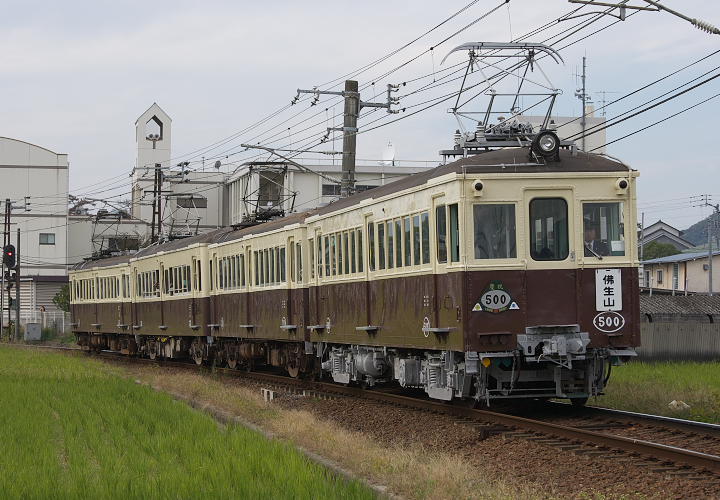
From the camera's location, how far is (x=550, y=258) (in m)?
14.7

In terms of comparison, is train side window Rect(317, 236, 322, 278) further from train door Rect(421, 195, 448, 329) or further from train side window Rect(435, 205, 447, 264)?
train side window Rect(435, 205, 447, 264)

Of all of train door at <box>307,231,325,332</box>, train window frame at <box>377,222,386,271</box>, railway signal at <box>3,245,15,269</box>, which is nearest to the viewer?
train window frame at <box>377,222,386,271</box>

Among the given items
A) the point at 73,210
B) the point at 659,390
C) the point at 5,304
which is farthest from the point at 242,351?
the point at 73,210

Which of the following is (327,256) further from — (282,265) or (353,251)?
(282,265)

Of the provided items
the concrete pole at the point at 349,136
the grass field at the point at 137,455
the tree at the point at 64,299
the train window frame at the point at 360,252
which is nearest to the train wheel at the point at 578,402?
the train window frame at the point at 360,252

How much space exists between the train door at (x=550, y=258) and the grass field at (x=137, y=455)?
13.0 feet

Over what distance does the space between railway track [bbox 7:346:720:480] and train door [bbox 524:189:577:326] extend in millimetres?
1274

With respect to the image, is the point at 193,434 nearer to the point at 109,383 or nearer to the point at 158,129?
the point at 109,383

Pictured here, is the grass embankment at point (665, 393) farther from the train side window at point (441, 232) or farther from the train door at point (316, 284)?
the train door at point (316, 284)

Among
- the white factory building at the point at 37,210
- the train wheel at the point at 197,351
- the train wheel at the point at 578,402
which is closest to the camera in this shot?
the train wheel at the point at 578,402

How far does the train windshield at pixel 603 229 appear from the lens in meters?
14.7

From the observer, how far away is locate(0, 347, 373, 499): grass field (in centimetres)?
916

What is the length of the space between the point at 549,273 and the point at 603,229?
885 mm

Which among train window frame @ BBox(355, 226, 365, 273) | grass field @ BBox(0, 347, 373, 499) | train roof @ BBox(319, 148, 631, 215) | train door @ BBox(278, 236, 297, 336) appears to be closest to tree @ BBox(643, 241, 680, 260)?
train door @ BBox(278, 236, 297, 336)
